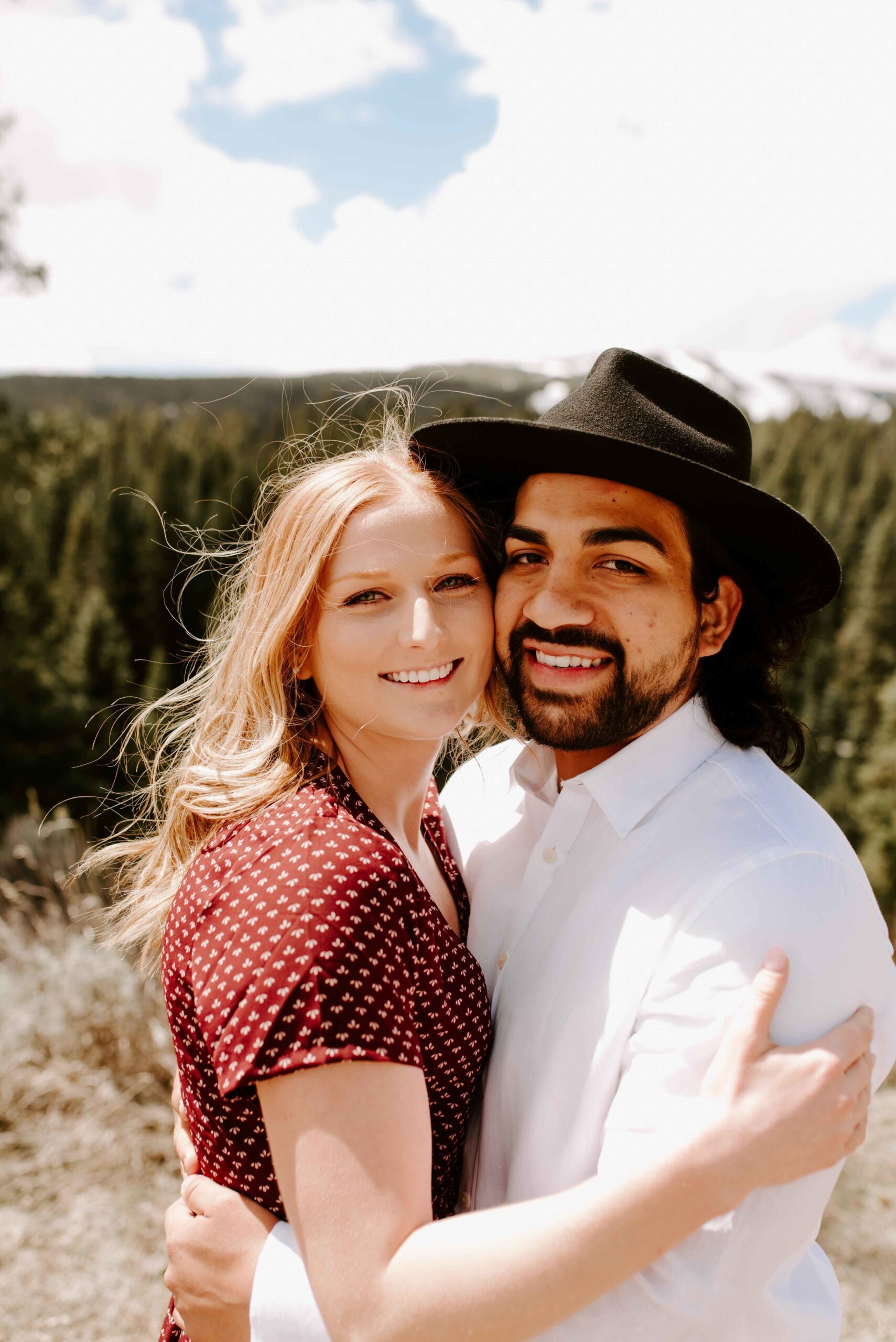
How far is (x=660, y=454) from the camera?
201 cm

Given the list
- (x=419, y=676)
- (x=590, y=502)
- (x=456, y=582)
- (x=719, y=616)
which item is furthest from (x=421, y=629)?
(x=719, y=616)

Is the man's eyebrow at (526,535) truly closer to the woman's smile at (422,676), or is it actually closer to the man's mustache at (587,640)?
the man's mustache at (587,640)

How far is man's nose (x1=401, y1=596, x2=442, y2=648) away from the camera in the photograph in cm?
210

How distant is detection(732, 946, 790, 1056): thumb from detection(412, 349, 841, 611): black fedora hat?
939 millimetres

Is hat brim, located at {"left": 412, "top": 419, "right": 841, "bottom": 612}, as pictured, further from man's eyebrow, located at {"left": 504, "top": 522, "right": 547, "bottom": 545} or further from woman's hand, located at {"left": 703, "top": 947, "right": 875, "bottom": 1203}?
woman's hand, located at {"left": 703, "top": 947, "right": 875, "bottom": 1203}

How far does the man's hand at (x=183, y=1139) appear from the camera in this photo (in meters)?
2.06

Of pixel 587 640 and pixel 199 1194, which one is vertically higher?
pixel 587 640

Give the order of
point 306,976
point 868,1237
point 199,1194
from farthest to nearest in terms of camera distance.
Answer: point 868,1237, point 199,1194, point 306,976

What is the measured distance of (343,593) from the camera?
7.04ft

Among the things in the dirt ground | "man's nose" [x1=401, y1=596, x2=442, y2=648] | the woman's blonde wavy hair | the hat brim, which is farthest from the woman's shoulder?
the dirt ground

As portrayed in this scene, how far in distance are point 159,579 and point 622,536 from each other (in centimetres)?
5257

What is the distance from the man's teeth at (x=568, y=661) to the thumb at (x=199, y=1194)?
4.35ft

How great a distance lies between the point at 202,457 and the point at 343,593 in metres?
58.4

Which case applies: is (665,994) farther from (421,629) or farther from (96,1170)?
(96,1170)
